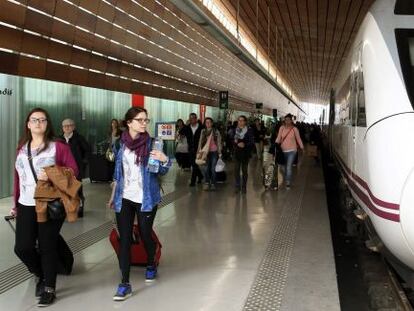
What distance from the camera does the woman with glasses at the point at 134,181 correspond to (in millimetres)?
4953

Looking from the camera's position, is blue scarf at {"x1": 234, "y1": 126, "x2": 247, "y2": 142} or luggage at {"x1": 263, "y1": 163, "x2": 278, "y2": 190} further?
luggage at {"x1": 263, "y1": 163, "x2": 278, "y2": 190}

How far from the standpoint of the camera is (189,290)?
505cm

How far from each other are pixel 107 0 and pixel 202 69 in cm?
1196

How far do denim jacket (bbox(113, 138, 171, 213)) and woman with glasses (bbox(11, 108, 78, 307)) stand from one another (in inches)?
21.4

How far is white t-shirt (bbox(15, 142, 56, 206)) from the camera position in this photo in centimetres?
468

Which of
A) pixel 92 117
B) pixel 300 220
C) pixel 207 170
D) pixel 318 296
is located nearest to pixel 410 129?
pixel 318 296

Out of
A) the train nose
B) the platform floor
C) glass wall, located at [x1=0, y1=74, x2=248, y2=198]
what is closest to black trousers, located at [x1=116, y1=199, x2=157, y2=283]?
the platform floor

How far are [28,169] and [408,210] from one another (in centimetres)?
312

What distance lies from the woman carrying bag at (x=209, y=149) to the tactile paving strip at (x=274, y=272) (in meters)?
3.48

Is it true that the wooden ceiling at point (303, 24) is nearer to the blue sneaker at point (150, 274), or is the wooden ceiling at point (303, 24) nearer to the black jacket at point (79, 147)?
the black jacket at point (79, 147)

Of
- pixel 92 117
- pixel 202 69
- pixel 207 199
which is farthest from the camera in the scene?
pixel 202 69

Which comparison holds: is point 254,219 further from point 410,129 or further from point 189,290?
point 410,129

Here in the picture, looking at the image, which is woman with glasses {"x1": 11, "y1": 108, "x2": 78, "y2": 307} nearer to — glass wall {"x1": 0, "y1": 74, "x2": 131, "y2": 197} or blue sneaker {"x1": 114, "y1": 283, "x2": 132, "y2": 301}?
blue sneaker {"x1": 114, "y1": 283, "x2": 132, "y2": 301}

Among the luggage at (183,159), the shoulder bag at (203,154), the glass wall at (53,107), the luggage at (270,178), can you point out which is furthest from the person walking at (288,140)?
the glass wall at (53,107)
